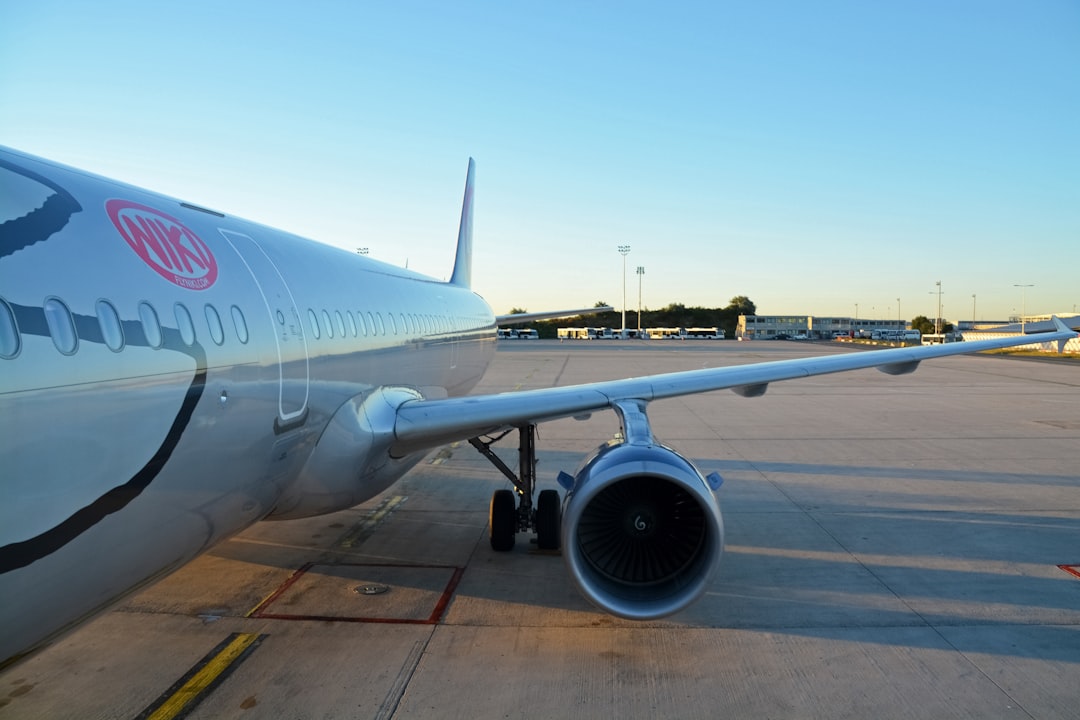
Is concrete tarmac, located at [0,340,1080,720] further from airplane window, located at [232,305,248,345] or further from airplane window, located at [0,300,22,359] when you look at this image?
airplane window, located at [0,300,22,359]

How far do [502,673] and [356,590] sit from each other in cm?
216

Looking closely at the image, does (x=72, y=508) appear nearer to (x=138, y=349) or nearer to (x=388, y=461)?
(x=138, y=349)

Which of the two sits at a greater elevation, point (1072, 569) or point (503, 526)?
point (503, 526)

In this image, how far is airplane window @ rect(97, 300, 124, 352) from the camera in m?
3.62

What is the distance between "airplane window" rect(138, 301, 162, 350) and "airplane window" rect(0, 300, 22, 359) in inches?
33.7

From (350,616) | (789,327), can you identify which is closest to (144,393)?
(350,616)

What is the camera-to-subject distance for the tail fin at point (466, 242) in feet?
57.3

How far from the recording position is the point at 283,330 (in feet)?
18.7

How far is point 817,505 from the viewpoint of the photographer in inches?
399

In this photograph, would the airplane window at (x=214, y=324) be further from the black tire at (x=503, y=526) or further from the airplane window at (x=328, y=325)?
the black tire at (x=503, y=526)

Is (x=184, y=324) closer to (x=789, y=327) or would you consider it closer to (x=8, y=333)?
(x=8, y=333)

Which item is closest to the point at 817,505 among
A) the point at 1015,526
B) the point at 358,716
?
the point at 1015,526

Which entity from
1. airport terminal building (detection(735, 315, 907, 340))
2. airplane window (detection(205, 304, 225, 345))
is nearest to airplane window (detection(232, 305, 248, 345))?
airplane window (detection(205, 304, 225, 345))

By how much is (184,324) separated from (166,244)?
0.60 m
